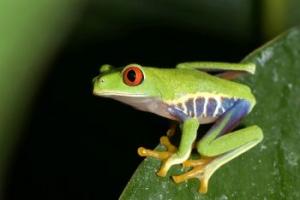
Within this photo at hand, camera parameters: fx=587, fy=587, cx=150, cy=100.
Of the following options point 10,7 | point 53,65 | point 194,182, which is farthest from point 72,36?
point 10,7

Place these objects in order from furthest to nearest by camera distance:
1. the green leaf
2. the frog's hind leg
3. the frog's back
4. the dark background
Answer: the dark background < the frog's back < the frog's hind leg < the green leaf

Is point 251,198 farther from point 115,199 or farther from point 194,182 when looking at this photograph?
point 115,199

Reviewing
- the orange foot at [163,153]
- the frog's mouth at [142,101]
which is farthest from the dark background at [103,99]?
the orange foot at [163,153]

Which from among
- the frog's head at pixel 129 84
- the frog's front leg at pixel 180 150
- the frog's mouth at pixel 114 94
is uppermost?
the frog's head at pixel 129 84

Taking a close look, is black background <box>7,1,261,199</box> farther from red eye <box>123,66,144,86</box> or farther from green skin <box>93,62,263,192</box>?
red eye <box>123,66,144,86</box>

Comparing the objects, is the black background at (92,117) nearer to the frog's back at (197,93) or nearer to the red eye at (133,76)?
the frog's back at (197,93)

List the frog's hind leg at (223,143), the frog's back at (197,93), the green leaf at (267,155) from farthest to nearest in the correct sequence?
1. the frog's back at (197,93)
2. the frog's hind leg at (223,143)
3. the green leaf at (267,155)

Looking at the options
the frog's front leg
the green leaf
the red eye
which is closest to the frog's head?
the red eye

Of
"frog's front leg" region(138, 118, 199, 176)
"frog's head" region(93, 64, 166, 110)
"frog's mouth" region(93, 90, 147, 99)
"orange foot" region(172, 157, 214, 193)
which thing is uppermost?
"frog's head" region(93, 64, 166, 110)
